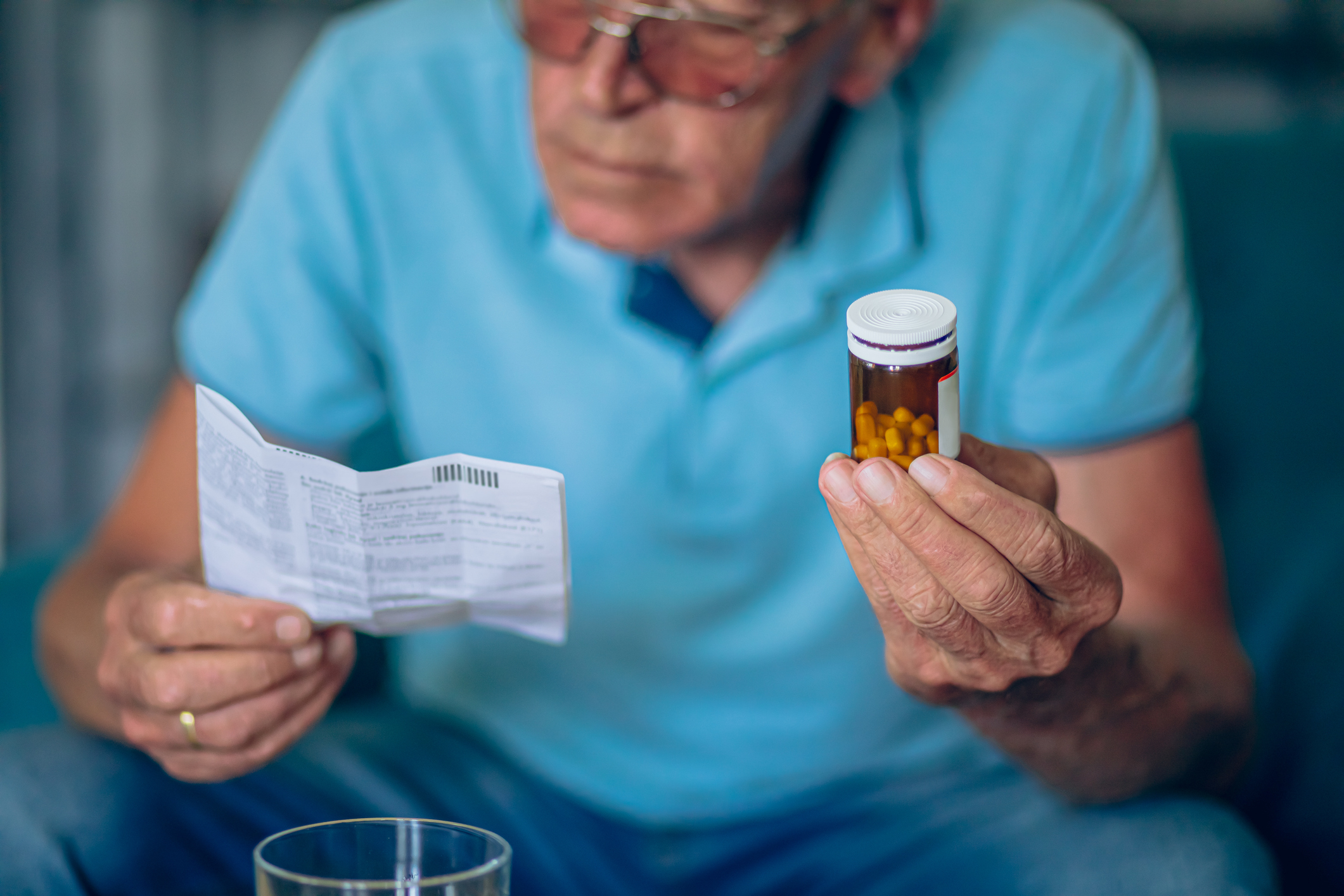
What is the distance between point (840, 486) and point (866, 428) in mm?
61

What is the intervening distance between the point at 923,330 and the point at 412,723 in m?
0.87

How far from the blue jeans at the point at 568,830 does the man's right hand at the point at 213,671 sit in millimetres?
71

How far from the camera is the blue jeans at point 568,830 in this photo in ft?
3.20

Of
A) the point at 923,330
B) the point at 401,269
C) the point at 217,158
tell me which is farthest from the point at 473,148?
the point at 217,158

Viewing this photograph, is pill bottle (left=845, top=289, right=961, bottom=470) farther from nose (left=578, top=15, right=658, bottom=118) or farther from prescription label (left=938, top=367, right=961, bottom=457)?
nose (left=578, top=15, right=658, bottom=118)

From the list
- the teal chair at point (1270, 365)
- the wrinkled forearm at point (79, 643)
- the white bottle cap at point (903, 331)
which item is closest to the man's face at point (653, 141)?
the white bottle cap at point (903, 331)

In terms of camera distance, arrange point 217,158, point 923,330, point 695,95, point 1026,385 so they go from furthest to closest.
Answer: point 217,158 → point 1026,385 → point 695,95 → point 923,330

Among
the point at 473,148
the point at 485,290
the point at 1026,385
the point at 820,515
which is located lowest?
the point at 820,515

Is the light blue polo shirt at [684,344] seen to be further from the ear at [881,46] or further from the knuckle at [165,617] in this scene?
the knuckle at [165,617]

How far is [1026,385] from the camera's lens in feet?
4.10

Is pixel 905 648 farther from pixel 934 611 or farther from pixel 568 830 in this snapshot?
pixel 568 830

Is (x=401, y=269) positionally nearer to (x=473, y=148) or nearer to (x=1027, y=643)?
(x=473, y=148)

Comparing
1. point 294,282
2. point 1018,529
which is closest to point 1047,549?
point 1018,529

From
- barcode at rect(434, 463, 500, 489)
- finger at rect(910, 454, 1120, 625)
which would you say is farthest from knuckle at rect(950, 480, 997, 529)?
barcode at rect(434, 463, 500, 489)
